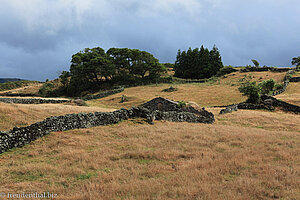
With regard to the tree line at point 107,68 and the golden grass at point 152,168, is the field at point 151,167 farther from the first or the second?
the tree line at point 107,68

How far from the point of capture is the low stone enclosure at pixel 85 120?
10711 millimetres

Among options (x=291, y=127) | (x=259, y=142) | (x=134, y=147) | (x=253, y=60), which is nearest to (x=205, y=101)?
(x=291, y=127)

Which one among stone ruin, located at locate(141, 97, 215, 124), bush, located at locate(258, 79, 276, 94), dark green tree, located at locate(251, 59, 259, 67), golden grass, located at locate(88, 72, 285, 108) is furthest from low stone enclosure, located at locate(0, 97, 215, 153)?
dark green tree, located at locate(251, 59, 259, 67)

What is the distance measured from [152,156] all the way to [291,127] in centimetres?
1676

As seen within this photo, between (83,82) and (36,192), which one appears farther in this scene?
(83,82)

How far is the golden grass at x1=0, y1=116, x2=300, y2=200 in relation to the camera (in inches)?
226

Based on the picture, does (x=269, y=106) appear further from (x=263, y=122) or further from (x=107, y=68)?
(x=107, y=68)

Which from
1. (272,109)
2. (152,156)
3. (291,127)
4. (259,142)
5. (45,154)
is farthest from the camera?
(272,109)

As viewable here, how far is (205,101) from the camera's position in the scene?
43875 millimetres

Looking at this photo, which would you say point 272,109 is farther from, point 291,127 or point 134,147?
point 134,147

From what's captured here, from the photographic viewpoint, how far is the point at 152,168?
7633mm

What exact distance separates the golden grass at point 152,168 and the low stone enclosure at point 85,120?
60 centimetres

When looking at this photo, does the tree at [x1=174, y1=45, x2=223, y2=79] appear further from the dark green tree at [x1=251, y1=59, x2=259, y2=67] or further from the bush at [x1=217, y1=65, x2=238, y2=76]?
the dark green tree at [x1=251, y1=59, x2=259, y2=67]

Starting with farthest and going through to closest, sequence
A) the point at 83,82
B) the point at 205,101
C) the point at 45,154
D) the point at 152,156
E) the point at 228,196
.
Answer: the point at 83,82 → the point at 205,101 → the point at 45,154 → the point at 152,156 → the point at 228,196
